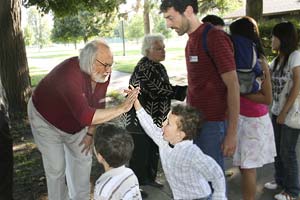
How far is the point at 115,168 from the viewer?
2.33 meters

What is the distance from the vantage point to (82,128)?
11.4ft

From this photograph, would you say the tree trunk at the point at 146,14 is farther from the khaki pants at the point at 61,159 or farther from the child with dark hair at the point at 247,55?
the child with dark hair at the point at 247,55

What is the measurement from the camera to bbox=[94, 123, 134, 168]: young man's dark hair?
2291 millimetres

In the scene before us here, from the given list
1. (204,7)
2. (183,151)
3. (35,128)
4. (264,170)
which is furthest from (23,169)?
(204,7)

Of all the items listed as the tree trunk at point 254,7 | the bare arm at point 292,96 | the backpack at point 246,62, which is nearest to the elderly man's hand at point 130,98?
the backpack at point 246,62

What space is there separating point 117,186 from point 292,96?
2.07 m

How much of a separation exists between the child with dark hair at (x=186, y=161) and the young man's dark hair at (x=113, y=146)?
0.86 ft

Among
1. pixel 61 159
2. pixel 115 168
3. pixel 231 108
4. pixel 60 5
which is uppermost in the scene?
pixel 60 5

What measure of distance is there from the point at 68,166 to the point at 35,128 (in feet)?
1.92

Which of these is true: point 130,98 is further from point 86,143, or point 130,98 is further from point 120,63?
point 120,63

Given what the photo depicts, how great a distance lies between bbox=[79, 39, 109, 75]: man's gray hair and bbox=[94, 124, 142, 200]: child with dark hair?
0.81m

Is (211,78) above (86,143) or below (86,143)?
above

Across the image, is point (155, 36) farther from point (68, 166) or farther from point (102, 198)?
point (102, 198)

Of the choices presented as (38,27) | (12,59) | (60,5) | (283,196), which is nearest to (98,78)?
(283,196)
